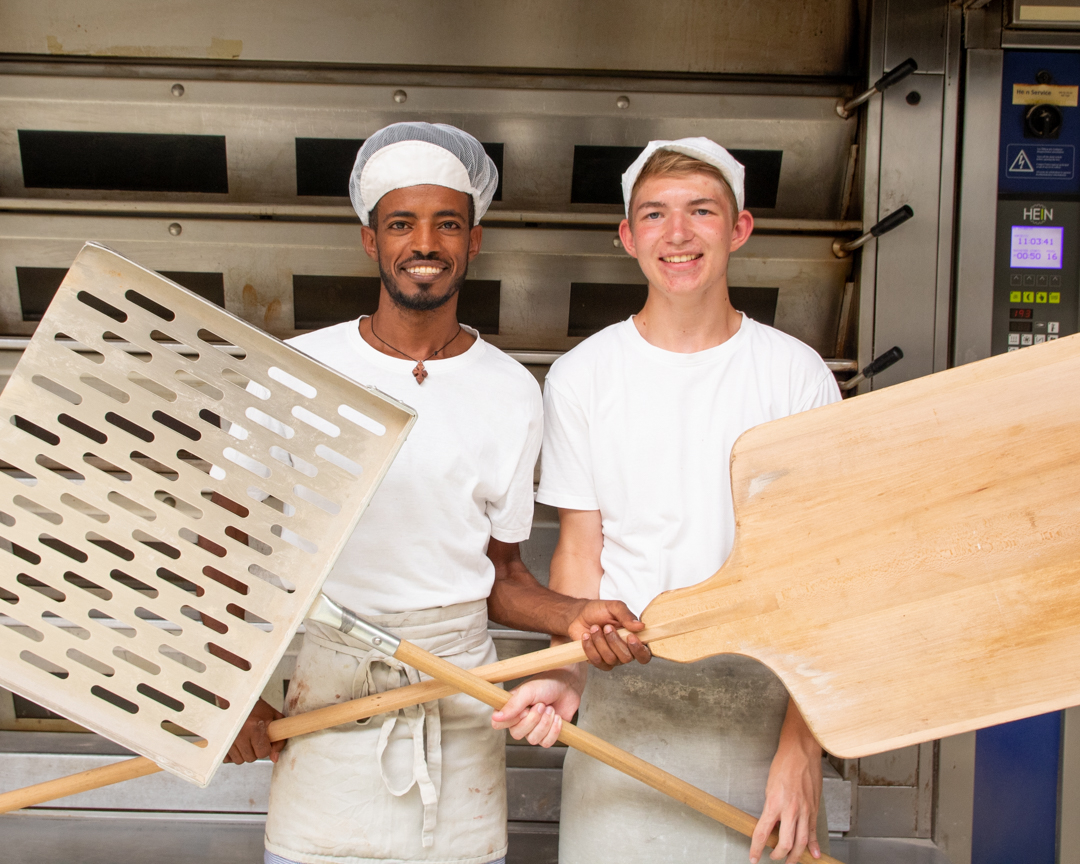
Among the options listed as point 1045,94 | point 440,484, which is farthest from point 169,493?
point 1045,94

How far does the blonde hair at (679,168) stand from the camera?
4.46 feet

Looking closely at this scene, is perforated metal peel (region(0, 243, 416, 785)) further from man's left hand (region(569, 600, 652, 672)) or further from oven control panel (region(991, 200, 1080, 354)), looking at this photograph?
oven control panel (region(991, 200, 1080, 354))

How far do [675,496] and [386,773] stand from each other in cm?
62

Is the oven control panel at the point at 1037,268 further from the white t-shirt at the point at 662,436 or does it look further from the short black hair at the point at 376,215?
the short black hair at the point at 376,215

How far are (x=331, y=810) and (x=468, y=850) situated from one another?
222mm

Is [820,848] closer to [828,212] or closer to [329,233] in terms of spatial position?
[828,212]

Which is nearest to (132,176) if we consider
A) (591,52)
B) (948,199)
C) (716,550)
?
(591,52)

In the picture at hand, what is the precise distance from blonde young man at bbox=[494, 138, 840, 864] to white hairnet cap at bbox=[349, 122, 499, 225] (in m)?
0.29

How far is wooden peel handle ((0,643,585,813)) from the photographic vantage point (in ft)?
3.95

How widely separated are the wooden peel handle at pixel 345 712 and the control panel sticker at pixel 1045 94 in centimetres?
158

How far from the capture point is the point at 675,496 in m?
1.34

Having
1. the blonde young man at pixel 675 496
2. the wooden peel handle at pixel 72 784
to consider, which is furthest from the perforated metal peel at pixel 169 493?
the blonde young man at pixel 675 496

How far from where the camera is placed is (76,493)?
1.07 metres

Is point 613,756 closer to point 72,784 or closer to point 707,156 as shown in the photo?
point 72,784
